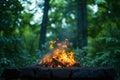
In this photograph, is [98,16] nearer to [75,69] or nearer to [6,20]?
[6,20]

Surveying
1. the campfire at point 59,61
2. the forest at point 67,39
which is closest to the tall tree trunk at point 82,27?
the forest at point 67,39

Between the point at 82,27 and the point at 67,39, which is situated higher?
the point at 82,27

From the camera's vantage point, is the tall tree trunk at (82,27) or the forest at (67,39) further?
the tall tree trunk at (82,27)

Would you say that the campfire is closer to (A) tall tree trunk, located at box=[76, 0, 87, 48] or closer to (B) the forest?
(B) the forest

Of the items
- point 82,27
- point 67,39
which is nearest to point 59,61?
point 67,39

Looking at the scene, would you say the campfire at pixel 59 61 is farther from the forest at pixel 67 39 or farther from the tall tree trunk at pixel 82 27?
the tall tree trunk at pixel 82 27

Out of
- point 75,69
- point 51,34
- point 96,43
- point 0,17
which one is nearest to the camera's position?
point 75,69

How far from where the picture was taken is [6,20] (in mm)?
12477

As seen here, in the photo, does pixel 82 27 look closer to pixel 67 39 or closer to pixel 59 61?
pixel 67 39

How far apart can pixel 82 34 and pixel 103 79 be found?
7.90 meters

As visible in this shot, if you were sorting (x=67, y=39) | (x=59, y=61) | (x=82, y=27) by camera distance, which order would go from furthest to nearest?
1. (x=82, y=27)
2. (x=67, y=39)
3. (x=59, y=61)

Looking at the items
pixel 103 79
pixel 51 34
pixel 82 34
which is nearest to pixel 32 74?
pixel 103 79

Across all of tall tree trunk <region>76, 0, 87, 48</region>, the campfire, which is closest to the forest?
tall tree trunk <region>76, 0, 87, 48</region>

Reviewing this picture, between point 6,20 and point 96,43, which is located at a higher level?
point 6,20
